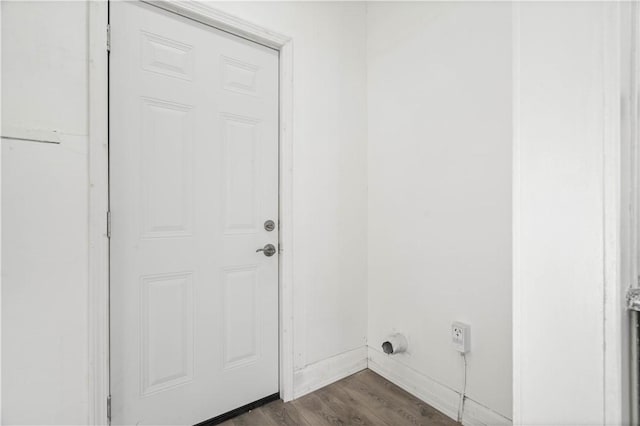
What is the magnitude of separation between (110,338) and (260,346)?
714 mm

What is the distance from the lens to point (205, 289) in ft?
5.00

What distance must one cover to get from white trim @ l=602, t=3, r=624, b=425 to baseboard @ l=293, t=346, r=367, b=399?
1.50 m

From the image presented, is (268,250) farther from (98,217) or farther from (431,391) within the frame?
(431,391)

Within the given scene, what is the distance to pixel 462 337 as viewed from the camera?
1500 mm

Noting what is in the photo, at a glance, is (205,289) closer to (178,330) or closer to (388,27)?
(178,330)

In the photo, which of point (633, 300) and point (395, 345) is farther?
point (395, 345)

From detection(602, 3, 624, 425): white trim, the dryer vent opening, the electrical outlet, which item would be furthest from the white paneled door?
detection(602, 3, 624, 425): white trim

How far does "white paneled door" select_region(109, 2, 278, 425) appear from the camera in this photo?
132cm

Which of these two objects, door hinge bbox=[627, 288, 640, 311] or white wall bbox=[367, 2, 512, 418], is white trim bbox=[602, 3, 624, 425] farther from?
white wall bbox=[367, 2, 512, 418]

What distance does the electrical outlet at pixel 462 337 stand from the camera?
4.90 ft

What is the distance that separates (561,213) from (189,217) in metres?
1.41

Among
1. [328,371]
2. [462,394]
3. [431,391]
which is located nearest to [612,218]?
[462,394]

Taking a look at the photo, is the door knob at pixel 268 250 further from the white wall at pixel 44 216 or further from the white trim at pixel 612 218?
the white trim at pixel 612 218

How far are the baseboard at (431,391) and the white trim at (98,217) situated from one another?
1456mm
